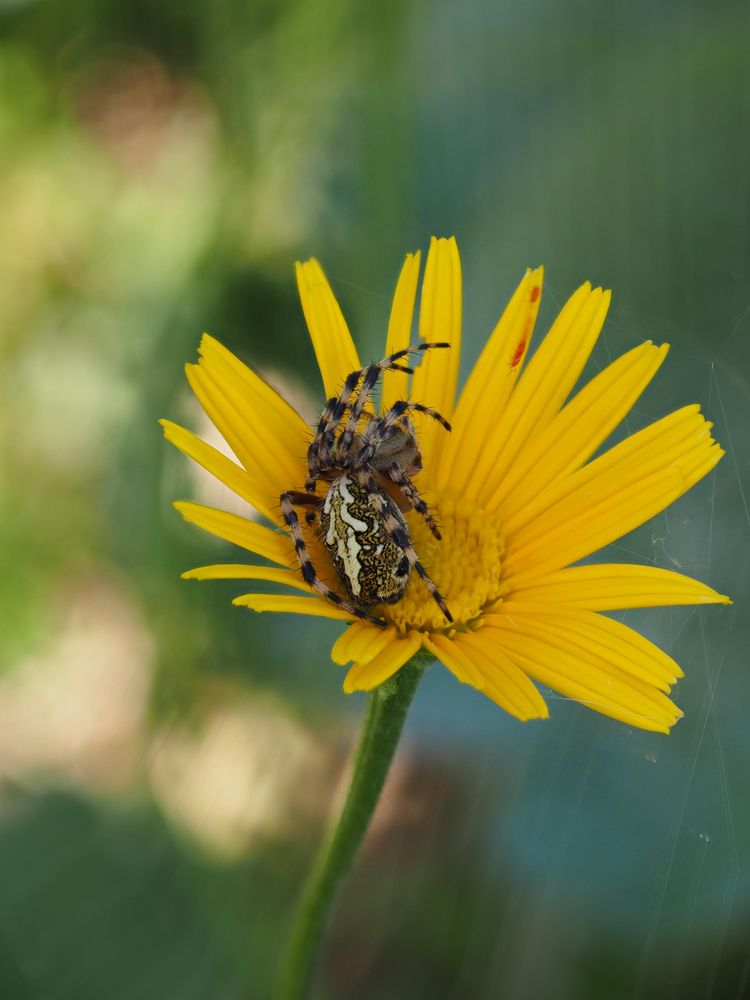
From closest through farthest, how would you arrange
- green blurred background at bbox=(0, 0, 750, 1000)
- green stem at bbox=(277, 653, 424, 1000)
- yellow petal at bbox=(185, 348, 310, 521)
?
1. green stem at bbox=(277, 653, 424, 1000)
2. yellow petal at bbox=(185, 348, 310, 521)
3. green blurred background at bbox=(0, 0, 750, 1000)

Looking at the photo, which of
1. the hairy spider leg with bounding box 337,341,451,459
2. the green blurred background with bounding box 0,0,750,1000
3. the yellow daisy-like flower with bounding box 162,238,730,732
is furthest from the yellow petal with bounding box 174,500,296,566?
the green blurred background with bounding box 0,0,750,1000

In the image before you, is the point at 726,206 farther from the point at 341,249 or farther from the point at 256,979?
the point at 256,979

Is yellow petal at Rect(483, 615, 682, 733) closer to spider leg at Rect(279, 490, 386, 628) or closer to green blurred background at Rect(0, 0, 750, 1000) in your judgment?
spider leg at Rect(279, 490, 386, 628)

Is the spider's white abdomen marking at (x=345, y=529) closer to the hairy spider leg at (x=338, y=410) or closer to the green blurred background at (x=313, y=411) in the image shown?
the hairy spider leg at (x=338, y=410)

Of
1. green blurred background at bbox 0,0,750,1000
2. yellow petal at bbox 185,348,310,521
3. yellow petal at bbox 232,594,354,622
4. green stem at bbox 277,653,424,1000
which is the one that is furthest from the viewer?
green blurred background at bbox 0,0,750,1000

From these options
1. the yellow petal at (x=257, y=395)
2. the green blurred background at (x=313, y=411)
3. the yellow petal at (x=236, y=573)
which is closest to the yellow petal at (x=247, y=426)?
the yellow petal at (x=257, y=395)

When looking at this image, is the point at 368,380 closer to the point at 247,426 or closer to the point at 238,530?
the point at 247,426

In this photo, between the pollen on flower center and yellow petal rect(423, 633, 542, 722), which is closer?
yellow petal rect(423, 633, 542, 722)
